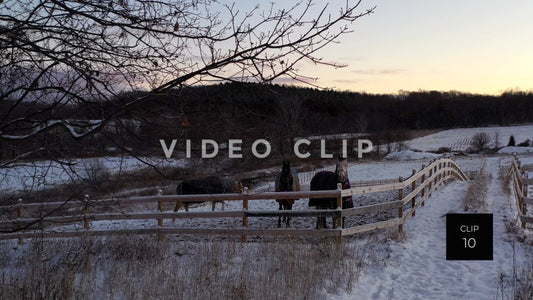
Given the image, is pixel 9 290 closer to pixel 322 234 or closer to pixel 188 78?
pixel 188 78

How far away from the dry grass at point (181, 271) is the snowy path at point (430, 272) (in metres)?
0.39

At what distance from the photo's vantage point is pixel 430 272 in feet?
23.3

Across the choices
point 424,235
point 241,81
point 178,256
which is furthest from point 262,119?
point 424,235

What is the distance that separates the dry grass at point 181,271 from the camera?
509 cm

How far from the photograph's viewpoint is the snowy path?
19.8 feet

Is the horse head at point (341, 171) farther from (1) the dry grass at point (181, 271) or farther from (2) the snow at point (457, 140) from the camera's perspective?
(2) the snow at point (457, 140)

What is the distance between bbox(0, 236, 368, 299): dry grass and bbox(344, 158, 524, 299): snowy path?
0.39m

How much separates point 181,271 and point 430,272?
378cm

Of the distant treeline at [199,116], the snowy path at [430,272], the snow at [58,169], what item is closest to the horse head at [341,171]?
the snowy path at [430,272]

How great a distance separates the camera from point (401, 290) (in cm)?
620

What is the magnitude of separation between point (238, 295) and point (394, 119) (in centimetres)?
10242

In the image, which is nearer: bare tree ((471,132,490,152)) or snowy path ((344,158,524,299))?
snowy path ((344,158,524,299))

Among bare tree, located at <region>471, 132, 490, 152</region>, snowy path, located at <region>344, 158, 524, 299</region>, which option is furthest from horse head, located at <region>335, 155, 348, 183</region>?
bare tree, located at <region>471, 132, 490, 152</region>

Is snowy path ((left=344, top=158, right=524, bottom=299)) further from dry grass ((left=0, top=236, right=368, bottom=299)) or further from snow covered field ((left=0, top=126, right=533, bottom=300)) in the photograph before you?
dry grass ((left=0, top=236, right=368, bottom=299))
